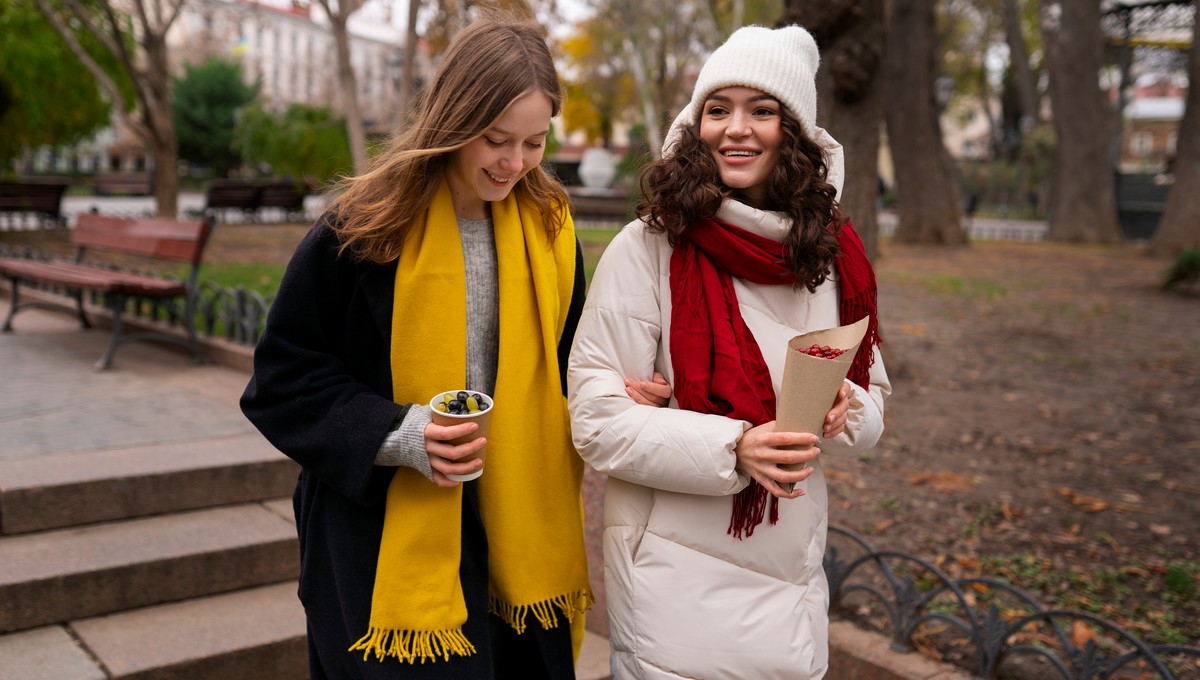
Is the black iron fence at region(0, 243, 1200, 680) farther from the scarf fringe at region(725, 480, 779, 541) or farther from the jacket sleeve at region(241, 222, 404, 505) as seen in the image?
the jacket sleeve at region(241, 222, 404, 505)

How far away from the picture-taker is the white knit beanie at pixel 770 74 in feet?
6.76

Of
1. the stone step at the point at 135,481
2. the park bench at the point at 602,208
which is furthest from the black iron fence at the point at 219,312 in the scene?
the park bench at the point at 602,208

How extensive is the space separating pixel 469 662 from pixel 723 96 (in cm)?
128

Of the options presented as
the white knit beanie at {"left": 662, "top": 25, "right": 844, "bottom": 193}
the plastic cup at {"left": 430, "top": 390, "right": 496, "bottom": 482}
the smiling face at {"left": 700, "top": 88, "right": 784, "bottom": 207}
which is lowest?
the plastic cup at {"left": 430, "top": 390, "right": 496, "bottom": 482}

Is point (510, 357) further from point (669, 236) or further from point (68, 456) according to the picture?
point (68, 456)

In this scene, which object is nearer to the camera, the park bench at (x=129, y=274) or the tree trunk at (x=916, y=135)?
the park bench at (x=129, y=274)

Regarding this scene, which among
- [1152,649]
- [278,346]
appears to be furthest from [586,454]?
[1152,649]

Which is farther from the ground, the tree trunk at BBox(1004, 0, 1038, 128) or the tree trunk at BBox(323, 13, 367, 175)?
the tree trunk at BBox(1004, 0, 1038, 128)

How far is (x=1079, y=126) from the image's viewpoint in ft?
68.7

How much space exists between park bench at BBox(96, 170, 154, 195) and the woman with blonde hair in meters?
36.8

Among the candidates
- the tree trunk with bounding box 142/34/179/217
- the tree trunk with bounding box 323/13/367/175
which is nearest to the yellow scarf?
the tree trunk with bounding box 323/13/367/175

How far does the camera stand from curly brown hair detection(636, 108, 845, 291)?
79.6 inches

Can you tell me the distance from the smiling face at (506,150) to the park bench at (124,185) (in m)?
36.8

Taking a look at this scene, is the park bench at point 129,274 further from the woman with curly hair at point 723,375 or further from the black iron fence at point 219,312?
the woman with curly hair at point 723,375
